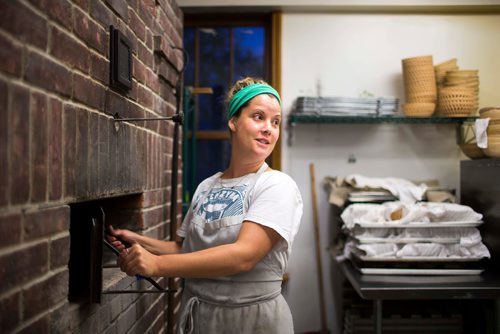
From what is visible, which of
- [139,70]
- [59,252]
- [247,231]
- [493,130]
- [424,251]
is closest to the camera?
[59,252]

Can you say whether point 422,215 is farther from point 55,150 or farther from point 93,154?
point 55,150

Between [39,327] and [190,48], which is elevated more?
[190,48]

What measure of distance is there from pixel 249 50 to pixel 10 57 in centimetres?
281

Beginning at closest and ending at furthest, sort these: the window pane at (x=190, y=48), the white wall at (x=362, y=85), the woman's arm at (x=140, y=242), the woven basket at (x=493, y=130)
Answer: the woman's arm at (x=140, y=242) → the woven basket at (x=493, y=130) → the white wall at (x=362, y=85) → the window pane at (x=190, y=48)

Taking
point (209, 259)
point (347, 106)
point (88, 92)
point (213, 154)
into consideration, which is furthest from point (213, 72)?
point (209, 259)

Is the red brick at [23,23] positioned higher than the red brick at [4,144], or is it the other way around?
the red brick at [23,23]

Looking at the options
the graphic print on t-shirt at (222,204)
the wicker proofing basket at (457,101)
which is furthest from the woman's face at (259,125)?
the wicker proofing basket at (457,101)

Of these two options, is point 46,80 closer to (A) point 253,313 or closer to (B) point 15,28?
(B) point 15,28

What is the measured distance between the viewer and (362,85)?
333 cm

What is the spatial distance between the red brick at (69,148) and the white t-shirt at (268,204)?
0.49 meters

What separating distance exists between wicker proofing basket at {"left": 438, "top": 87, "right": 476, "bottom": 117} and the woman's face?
1.99 meters

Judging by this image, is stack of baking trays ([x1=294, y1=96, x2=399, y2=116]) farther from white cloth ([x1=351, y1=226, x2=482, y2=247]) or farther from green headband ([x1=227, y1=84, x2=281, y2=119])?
green headband ([x1=227, y1=84, x2=281, y2=119])

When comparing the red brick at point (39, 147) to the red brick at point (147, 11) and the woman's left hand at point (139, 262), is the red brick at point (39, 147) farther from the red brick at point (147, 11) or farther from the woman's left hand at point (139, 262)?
the red brick at point (147, 11)

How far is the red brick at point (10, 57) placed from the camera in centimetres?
80
